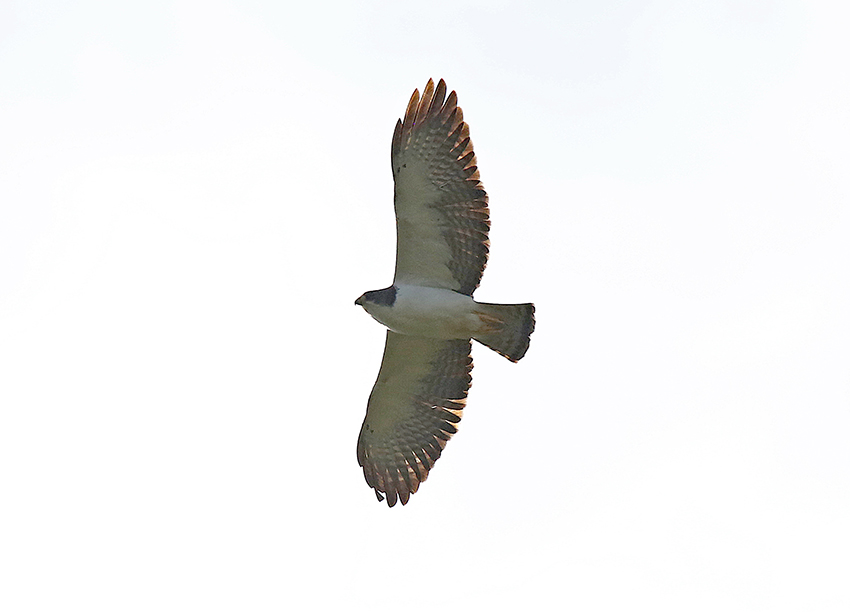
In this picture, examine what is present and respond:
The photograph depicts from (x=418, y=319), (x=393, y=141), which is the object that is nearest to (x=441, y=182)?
(x=393, y=141)

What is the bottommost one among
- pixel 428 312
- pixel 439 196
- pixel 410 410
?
pixel 410 410

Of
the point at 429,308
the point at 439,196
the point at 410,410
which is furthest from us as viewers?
the point at 410,410

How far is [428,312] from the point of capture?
1355 cm

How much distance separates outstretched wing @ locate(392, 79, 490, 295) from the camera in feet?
42.6

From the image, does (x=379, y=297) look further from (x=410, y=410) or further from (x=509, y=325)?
(x=410, y=410)

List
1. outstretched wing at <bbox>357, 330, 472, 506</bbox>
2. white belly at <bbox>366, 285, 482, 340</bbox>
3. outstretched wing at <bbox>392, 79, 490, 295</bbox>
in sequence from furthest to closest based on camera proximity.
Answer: outstretched wing at <bbox>357, 330, 472, 506</bbox> → white belly at <bbox>366, 285, 482, 340</bbox> → outstretched wing at <bbox>392, 79, 490, 295</bbox>

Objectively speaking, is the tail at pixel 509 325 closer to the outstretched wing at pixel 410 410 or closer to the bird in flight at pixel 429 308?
the bird in flight at pixel 429 308

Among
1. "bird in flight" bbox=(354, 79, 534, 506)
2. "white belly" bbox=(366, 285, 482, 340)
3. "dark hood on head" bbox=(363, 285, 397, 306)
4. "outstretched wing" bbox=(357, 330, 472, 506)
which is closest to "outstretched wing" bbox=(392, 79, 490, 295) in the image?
"bird in flight" bbox=(354, 79, 534, 506)

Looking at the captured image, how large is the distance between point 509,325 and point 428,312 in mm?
807

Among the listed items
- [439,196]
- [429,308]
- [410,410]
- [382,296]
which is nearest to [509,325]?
[429,308]

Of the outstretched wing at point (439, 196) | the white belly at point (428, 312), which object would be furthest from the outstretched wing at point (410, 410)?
the outstretched wing at point (439, 196)

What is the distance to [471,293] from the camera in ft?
44.9

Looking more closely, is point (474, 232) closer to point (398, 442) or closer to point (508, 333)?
point (508, 333)

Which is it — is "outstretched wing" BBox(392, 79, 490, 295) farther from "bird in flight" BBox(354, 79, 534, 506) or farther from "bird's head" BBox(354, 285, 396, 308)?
"bird's head" BBox(354, 285, 396, 308)
